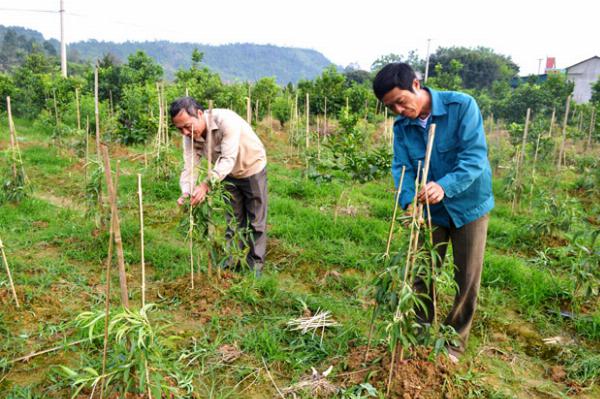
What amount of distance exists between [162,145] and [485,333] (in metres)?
5.30

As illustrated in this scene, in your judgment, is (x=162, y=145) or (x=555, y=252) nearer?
(x=555, y=252)

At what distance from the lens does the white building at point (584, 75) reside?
30.9 m

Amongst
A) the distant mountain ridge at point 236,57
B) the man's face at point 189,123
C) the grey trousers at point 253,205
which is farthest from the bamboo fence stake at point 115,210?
the distant mountain ridge at point 236,57

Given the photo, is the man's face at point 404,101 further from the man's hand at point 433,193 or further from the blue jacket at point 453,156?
the man's hand at point 433,193

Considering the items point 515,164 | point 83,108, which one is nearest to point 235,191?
point 515,164

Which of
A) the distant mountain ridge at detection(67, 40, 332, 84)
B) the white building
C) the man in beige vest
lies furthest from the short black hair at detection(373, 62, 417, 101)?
the distant mountain ridge at detection(67, 40, 332, 84)

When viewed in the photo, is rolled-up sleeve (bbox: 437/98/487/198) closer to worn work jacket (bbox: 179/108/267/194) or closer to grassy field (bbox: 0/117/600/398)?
grassy field (bbox: 0/117/600/398)

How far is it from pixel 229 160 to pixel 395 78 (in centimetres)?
159

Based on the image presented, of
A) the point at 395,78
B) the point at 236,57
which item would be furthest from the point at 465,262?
the point at 236,57

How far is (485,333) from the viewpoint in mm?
3172

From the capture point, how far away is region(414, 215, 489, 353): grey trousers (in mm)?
2463

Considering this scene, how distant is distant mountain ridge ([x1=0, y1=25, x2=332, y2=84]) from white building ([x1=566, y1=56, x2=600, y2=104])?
70.3 metres

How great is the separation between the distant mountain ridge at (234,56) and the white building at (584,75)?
231ft

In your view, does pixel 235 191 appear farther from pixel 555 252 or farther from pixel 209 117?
pixel 555 252
